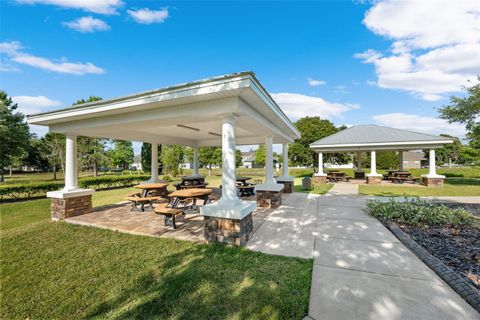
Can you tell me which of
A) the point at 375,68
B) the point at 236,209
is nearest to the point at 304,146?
the point at 375,68

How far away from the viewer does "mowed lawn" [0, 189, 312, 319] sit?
8.05 feet

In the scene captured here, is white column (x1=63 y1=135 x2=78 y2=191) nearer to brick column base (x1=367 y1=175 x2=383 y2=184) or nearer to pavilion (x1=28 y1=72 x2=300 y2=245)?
pavilion (x1=28 y1=72 x2=300 y2=245)

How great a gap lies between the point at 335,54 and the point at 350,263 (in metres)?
10.0

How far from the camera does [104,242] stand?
14.8 feet

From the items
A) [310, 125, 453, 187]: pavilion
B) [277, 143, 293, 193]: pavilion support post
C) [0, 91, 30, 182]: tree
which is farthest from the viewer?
[0, 91, 30, 182]: tree

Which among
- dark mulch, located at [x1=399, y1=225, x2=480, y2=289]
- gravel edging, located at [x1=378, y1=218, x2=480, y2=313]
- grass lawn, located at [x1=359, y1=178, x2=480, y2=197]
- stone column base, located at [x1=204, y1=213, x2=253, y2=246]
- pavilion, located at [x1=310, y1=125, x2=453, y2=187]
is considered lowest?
grass lawn, located at [x1=359, y1=178, x2=480, y2=197]

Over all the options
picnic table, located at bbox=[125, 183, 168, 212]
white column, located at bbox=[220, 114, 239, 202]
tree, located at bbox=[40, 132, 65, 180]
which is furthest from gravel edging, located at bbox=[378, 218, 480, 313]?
tree, located at bbox=[40, 132, 65, 180]

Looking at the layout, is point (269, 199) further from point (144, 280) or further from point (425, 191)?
point (425, 191)

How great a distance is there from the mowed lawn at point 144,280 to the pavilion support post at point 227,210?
27cm

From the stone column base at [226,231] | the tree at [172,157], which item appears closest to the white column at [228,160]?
the stone column base at [226,231]

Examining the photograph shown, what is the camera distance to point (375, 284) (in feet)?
9.43

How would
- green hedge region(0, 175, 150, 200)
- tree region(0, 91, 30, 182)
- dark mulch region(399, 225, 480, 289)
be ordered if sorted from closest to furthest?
1. dark mulch region(399, 225, 480, 289)
2. green hedge region(0, 175, 150, 200)
3. tree region(0, 91, 30, 182)

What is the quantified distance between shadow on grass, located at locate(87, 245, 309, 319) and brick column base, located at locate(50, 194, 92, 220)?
16.1ft

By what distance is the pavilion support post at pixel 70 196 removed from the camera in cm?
628
